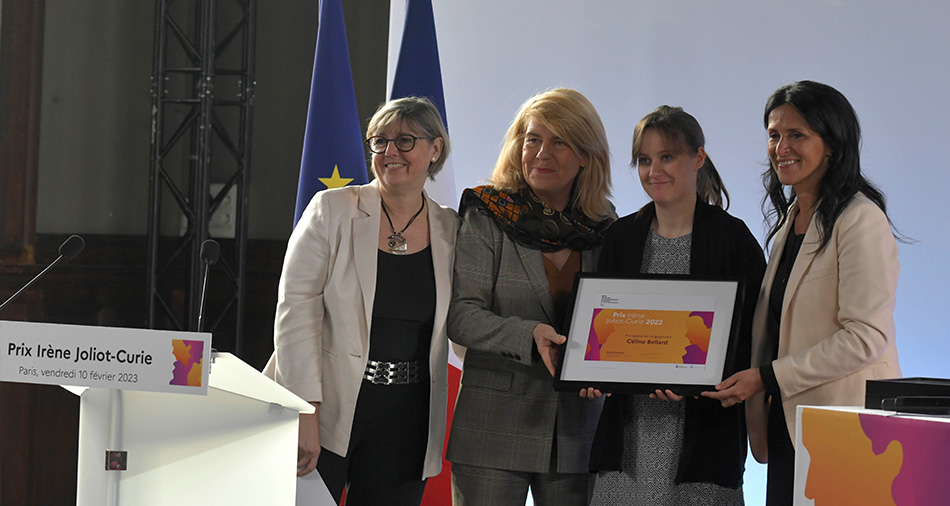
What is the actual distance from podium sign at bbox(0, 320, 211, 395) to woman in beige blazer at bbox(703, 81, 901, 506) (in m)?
1.19

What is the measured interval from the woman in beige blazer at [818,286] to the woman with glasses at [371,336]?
77 cm

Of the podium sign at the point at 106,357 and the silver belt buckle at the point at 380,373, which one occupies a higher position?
the podium sign at the point at 106,357

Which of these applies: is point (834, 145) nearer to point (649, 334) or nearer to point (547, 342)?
point (649, 334)

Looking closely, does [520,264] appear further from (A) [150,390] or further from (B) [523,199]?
(A) [150,390]

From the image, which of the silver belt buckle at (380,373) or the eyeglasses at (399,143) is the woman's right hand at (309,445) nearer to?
the silver belt buckle at (380,373)

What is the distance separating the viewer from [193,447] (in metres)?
1.68

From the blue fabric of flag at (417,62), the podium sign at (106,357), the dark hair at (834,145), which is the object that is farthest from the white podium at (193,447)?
the blue fabric of flag at (417,62)

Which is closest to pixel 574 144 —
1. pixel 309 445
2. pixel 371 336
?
pixel 371 336

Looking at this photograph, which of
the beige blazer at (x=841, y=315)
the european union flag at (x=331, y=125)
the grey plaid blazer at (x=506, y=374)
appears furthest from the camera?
the european union flag at (x=331, y=125)

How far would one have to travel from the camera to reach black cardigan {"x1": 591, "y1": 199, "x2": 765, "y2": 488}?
82.8 inches

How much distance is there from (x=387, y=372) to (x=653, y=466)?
0.72 metres

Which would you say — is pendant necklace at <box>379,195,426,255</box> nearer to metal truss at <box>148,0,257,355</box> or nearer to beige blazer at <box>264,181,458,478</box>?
beige blazer at <box>264,181,458,478</box>

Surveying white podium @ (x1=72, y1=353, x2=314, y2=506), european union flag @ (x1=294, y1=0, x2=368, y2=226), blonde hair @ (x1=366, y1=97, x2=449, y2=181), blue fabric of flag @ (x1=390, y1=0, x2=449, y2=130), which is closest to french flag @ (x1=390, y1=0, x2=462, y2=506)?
blue fabric of flag @ (x1=390, y1=0, x2=449, y2=130)

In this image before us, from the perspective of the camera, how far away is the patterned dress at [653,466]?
6.96 feet
